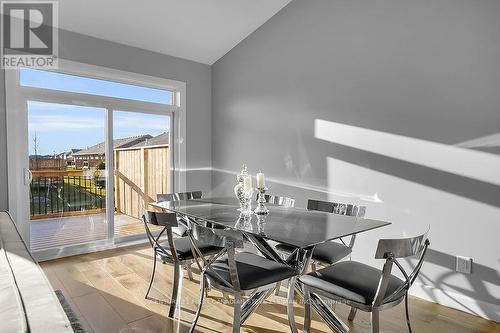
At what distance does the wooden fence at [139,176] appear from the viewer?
4.26 m

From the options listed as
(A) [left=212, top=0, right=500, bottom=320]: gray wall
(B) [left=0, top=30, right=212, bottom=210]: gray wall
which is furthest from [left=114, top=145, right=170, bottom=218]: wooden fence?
(A) [left=212, top=0, right=500, bottom=320]: gray wall

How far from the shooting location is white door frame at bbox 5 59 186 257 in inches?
132

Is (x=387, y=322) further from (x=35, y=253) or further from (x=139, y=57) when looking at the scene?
(x=139, y=57)

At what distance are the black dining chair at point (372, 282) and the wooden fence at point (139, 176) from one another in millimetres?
3065

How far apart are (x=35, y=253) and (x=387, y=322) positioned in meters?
3.68

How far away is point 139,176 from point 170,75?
1503 millimetres

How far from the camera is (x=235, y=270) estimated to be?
5.99 feet

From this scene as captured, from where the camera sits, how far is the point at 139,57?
419cm

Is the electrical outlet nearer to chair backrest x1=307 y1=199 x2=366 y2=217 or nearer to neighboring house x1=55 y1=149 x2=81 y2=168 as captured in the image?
chair backrest x1=307 y1=199 x2=366 y2=217

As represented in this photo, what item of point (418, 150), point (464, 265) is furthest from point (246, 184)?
point (464, 265)

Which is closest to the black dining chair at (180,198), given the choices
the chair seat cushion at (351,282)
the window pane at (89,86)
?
the chair seat cushion at (351,282)

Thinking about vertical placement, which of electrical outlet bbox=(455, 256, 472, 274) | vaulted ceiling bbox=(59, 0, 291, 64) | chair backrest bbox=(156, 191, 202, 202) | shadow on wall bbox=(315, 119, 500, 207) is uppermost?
vaulted ceiling bbox=(59, 0, 291, 64)

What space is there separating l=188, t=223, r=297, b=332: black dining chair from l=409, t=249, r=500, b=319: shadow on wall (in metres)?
1.51

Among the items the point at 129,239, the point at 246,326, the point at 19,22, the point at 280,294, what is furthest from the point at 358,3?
the point at 129,239
